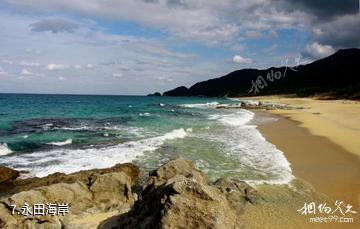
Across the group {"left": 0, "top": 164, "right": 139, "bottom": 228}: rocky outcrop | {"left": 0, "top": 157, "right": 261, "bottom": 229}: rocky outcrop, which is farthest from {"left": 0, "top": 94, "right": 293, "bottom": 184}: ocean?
{"left": 0, "top": 164, "right": 139, "bottom": 228}: rocky outcrop

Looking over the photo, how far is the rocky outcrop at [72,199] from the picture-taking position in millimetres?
7555

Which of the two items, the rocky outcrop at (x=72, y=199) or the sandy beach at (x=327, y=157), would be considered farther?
the sandy beach at (x=327, y=157)

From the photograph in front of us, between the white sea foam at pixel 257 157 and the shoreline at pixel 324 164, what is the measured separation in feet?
1.69

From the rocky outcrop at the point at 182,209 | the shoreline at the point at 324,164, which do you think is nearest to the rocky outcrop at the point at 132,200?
the rocky outcrop at the point at 182,209

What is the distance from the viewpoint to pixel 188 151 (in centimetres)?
1961

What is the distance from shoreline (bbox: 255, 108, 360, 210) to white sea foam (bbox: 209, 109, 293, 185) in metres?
0.51

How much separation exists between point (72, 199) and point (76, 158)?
8.31 metres

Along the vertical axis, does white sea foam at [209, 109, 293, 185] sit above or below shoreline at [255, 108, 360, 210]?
above

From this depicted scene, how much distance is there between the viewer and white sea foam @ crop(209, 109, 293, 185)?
1360 cm

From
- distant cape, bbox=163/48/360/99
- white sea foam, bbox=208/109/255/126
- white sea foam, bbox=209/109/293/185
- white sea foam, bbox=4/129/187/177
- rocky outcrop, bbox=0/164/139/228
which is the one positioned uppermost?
distant cape, bbox=163/48/360/99

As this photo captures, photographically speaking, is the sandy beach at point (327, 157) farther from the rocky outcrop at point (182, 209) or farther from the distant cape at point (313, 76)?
the distant cape at point (313, 76)

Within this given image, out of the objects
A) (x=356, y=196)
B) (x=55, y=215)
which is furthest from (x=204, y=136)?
(x=55, y=215)

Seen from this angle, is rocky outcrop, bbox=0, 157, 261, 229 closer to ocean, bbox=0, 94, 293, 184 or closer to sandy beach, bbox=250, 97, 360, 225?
ocean, bbox=0, 94, 293, 184

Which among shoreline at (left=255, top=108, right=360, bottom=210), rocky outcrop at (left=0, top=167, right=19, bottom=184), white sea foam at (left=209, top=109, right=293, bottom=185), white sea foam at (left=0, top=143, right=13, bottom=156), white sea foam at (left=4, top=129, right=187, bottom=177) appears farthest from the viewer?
white sea foam at (left=0, top=143, right=13, bottom=156)
